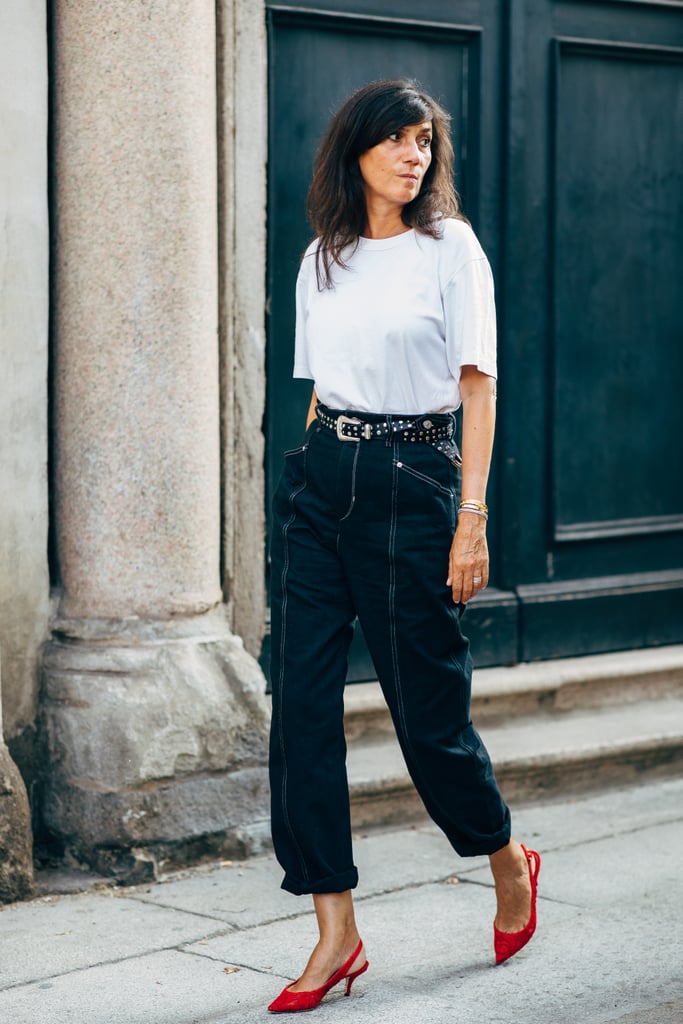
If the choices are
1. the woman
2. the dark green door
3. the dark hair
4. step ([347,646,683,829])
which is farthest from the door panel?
the woman

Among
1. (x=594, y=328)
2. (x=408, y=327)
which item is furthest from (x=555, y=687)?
(x=408, y=327)

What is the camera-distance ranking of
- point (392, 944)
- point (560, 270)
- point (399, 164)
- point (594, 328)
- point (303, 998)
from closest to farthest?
point (303, 998) < point (399, 164) < point (392, 944) < point (560, 270) < point (594, 328)

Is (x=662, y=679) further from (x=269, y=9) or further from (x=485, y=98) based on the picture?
(x=269, y=9)

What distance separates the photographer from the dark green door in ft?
17.4

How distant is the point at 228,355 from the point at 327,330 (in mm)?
1271

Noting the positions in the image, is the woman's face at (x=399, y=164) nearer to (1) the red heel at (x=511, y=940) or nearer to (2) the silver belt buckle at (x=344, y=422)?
(2) the silver belt buckle at (x=344, y=422)

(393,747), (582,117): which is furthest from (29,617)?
(582,117)

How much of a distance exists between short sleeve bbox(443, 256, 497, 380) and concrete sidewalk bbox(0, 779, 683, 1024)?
1.33m

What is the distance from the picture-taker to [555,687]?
18.6ft

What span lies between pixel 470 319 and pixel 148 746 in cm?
163

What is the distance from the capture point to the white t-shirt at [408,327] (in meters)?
3.48

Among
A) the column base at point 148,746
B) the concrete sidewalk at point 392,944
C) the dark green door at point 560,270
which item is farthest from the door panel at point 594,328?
the column base at point 148,746

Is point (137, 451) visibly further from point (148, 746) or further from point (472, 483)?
point (472, 483)

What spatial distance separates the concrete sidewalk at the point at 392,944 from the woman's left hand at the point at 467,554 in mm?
877
